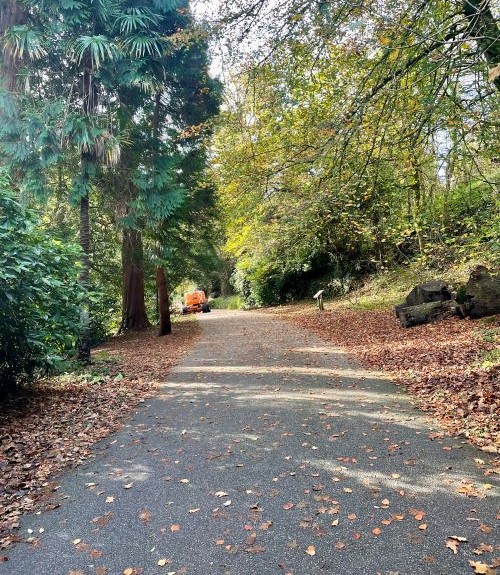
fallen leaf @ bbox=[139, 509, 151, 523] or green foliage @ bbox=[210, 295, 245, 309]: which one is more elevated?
green foliage @ bbox=[210, 295, 245, 309]

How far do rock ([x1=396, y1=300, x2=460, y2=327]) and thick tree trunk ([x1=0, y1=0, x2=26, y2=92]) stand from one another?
1042 cm

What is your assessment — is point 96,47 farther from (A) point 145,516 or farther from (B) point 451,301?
(B) point 451,301

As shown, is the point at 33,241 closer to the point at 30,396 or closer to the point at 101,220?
the point at 30,396

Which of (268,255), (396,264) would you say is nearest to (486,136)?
(396,264)

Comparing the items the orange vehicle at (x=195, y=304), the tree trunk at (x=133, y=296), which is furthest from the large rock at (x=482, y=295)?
the orange vehicle at (x=195, y=304)

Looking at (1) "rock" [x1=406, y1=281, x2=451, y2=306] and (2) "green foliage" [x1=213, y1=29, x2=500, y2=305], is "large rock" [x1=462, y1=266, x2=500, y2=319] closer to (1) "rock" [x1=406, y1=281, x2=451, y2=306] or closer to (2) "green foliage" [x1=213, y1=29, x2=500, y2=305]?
(2) "green foliage" [x1=213, y1=29, x2=500, y2=305]

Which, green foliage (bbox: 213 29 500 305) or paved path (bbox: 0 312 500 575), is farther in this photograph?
green foliage (bbox: 213 29 500 305)

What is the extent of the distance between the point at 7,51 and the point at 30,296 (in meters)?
6.09

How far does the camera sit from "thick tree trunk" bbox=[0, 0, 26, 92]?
28.8ft

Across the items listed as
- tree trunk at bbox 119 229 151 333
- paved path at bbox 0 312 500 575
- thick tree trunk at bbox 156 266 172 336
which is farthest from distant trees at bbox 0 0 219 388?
tree trunk at bbox 119 229 151 333

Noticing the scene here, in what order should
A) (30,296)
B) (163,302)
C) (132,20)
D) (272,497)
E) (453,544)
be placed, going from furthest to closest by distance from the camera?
(163,302) → (132,20) → (30,296) → (272,497) → (453,544)

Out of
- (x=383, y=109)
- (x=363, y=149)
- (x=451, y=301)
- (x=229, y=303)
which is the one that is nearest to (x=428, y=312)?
(x=451, y=301)

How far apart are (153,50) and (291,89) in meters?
4.23

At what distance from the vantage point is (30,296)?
5.98 meters
